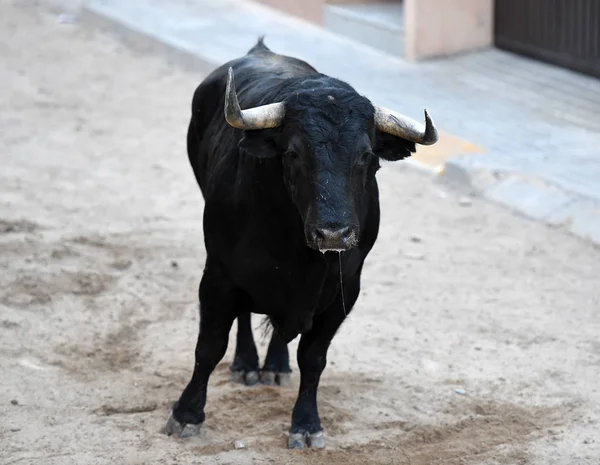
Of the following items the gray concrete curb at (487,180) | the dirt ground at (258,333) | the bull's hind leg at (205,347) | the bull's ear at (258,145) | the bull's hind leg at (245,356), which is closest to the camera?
the bull's ear at (258,145)

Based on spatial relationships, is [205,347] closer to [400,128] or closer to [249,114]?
[249,114]

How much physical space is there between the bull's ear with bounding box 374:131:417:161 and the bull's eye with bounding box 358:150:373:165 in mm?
199

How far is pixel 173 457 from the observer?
5.44 metres

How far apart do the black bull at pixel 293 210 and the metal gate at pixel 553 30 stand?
6606mm

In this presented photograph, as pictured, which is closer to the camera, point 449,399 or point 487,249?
point 449,399

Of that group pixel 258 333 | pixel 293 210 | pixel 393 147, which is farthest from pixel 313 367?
pixel 258 333

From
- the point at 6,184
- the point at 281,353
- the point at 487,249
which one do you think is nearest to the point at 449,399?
the point at 281,353

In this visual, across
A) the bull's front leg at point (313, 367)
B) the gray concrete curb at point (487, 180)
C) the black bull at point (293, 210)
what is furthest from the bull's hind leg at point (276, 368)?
the gray concrete curb at point (487, 180)

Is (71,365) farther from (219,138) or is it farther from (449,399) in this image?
Answer: (449,399)

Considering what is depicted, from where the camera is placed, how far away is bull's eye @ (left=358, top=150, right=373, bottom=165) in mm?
4996

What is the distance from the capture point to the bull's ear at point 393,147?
5.28 m

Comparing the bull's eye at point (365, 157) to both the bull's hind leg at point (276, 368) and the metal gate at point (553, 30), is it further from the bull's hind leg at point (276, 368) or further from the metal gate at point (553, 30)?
the metal gate at point (553, 30)

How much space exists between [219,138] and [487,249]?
3216mm

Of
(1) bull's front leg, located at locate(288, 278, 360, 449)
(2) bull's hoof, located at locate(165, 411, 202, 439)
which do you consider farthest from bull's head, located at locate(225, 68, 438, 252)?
(2) bull's hoof, located at locate(165, 411, 202, 439)
